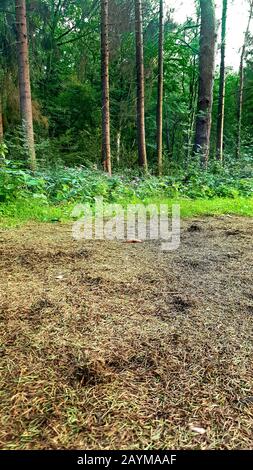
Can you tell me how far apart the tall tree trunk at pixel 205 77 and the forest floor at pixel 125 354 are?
7674 mm

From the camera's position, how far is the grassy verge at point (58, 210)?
432 centimetres

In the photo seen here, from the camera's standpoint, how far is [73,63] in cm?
1823

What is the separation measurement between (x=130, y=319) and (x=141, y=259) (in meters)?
1.06

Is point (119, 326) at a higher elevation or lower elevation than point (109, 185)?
lower

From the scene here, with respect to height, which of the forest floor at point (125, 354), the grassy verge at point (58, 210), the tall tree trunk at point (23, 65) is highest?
the tall tree trunk at point (23, 65)

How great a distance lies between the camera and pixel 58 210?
4797 millimetres

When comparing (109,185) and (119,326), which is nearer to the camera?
(119,326)

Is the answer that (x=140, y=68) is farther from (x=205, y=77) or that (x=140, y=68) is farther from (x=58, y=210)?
(x=58, y=210)

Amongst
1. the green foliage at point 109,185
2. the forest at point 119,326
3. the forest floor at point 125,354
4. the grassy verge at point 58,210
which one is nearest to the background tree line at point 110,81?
the green foliage at point 109,185

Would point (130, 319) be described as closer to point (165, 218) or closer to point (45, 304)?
point (45, 304)

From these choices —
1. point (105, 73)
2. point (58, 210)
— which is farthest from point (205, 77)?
point (58, 210)

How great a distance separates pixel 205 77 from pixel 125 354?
983 cm

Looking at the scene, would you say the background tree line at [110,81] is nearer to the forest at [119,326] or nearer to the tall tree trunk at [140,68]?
the tall tree trunk at [140,68]

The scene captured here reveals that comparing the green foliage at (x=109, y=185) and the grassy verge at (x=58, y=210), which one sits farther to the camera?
the green foliage at (x=109, y=185)
